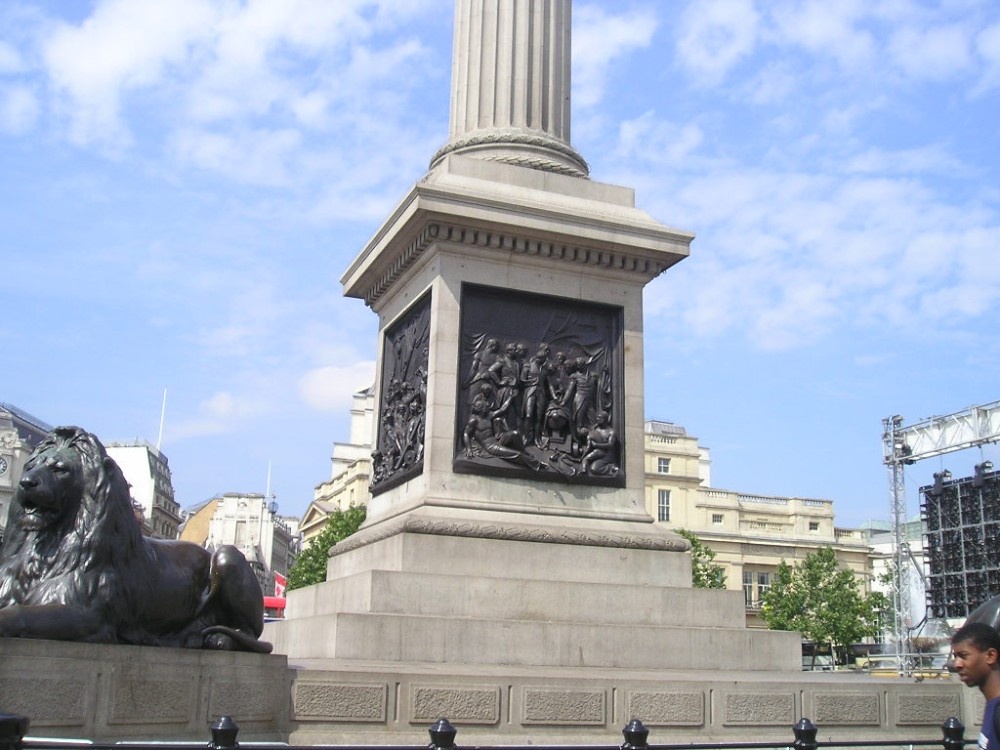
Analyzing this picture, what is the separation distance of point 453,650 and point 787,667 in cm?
426

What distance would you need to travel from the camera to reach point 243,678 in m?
9.91

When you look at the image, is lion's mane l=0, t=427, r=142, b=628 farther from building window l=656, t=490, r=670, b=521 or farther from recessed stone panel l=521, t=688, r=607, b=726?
building window l=656, t=490, r=670, b=521

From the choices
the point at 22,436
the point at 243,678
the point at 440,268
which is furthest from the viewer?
the point at 22,436

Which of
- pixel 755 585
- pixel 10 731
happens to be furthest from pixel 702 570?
pixel 10 731

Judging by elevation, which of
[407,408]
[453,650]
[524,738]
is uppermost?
[407,408]

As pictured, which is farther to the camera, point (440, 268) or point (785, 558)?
point (785, 558)

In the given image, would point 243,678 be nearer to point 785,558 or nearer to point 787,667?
point 787,667

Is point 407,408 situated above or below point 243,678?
above

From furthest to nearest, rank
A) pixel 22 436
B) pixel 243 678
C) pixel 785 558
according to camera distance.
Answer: pixel 22 436, pixel 785 558, pixel 243 678

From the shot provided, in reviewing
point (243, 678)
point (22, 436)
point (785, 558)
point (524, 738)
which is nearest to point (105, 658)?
point (243, 678)

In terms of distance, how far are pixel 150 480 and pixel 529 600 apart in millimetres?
113035

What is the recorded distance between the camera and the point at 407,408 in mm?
16156

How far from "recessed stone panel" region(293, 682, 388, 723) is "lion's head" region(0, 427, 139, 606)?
2144 millimetres

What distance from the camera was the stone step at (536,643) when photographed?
12633 millimetres
